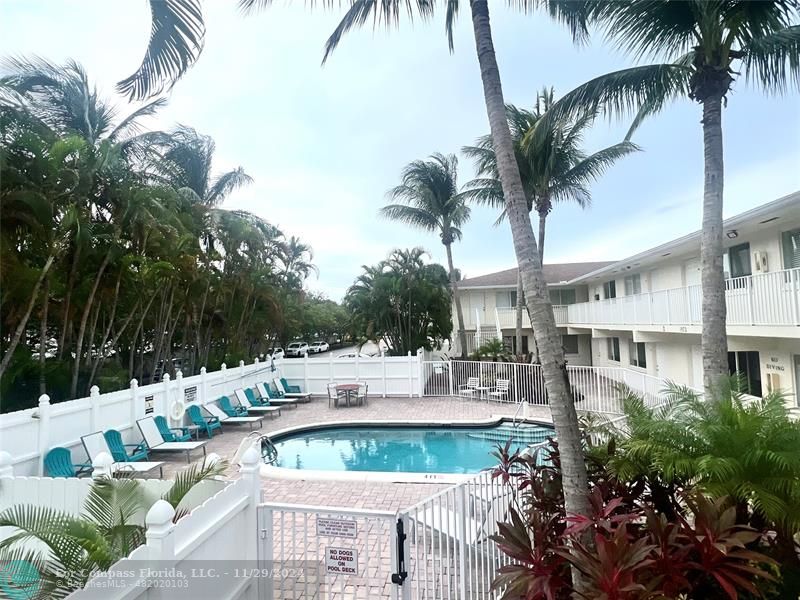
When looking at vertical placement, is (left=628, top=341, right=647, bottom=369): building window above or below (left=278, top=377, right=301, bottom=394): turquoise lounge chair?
above

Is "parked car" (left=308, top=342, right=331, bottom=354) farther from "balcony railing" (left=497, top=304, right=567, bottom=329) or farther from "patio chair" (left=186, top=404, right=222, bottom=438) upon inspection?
"patio chair" (left=186, top=404, right=222, bottom=438)

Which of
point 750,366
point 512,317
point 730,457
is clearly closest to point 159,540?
point 730,457

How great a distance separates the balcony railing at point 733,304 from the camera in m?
8.48

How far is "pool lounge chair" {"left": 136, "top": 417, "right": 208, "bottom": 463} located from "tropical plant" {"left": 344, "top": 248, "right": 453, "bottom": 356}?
1316 cm

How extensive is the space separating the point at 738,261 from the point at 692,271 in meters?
2.52

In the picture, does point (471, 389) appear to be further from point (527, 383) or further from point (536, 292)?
point (536, 292)

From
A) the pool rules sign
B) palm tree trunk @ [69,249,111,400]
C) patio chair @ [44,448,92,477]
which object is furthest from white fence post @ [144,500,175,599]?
palm tree trunk @ [69,249,111,400]

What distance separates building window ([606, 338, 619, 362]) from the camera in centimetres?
2242

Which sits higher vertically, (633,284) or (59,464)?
(633,284)

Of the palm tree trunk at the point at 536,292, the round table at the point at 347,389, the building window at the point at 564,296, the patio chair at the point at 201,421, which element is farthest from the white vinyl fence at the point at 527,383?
the building window at the point at 564,296

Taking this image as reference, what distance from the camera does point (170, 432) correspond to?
35.6 feet

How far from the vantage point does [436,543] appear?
227 inches

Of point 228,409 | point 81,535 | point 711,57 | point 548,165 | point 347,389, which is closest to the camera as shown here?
point 81,535

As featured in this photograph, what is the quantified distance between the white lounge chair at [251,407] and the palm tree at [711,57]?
13.1m
